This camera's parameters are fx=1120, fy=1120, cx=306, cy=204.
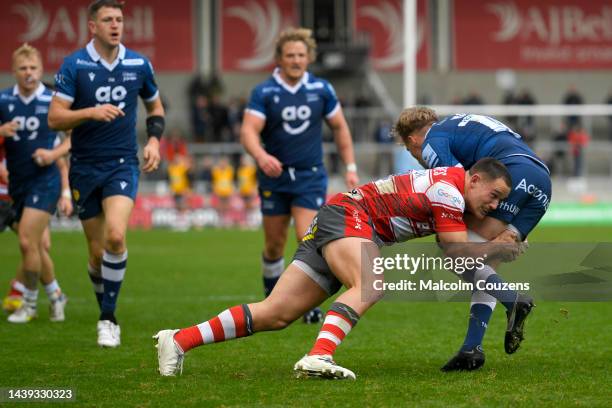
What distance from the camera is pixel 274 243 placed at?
405 inches

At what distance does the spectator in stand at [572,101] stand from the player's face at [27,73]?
21226 millimetres

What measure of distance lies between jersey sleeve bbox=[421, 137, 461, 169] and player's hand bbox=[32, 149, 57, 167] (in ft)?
13.2

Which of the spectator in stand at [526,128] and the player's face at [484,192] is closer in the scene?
the player's face at [484,192]

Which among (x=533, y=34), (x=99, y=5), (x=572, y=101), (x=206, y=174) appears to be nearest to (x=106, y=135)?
(x=99, y=5)

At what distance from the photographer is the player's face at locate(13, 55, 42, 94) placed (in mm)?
10242

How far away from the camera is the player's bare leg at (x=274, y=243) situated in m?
10.3

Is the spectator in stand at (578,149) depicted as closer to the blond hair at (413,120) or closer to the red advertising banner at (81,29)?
the red advertising banner at (81,29)

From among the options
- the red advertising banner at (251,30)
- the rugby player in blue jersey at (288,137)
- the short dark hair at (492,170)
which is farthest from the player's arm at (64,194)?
the red advertising banner at (251,30)

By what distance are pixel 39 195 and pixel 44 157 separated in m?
0.38

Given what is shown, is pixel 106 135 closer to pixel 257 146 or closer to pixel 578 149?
pixel 257 146

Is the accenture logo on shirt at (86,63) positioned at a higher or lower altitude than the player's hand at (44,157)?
higher

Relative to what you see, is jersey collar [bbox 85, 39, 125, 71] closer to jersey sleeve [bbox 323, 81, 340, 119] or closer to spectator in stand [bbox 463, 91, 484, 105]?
jersey sleeve [bbox 323, 81, 340, 119]

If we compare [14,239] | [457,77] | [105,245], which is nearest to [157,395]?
[105,245]

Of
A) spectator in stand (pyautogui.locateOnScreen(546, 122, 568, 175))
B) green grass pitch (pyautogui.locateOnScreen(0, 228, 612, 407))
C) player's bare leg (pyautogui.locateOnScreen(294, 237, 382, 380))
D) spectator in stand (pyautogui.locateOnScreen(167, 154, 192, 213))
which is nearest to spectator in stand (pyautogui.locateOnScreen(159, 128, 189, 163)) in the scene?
spectator in stand (pyautogui.locateOnScreen(167, 154, 192, 213))
